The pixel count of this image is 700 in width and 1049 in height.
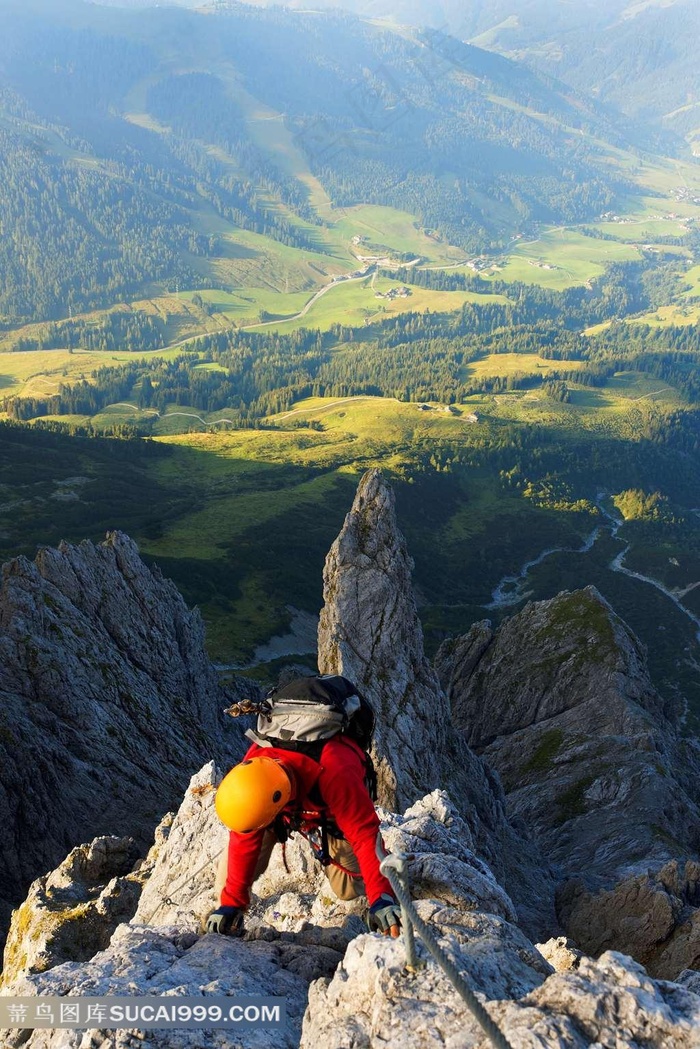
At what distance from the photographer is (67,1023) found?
1314cm

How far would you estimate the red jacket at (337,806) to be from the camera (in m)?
15.9

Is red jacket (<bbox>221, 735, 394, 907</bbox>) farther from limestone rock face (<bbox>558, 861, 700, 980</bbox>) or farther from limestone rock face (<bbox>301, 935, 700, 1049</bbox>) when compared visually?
limestone rock face (<bbox>558, 861, 700, 980</bbox>)

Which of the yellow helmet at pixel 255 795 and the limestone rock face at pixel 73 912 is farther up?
the yellow helmet at pixel 255 795

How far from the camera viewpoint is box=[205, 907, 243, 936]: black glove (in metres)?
16.6

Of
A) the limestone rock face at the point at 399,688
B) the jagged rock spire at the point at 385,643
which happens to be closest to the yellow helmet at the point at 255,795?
the limestone rock face at the point at 399,688

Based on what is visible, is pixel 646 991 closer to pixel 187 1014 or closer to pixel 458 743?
pixel 187 1014

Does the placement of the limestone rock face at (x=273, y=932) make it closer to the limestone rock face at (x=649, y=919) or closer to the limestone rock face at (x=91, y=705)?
the limestone rock face at (x=91, y=705)

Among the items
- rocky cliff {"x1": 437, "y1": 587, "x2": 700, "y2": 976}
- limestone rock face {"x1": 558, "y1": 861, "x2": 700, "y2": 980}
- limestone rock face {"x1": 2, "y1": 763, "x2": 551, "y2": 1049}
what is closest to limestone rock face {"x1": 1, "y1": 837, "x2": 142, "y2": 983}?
limestone rock face {"x1": 2, "y1": 763, "x2": 551, "y2": 1049}

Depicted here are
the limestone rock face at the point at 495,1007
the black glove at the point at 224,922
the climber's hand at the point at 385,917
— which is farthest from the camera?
the black glove at the point at 224,922

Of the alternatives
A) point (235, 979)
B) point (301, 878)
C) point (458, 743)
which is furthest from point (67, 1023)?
point (458, 743)

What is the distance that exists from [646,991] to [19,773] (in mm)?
36171

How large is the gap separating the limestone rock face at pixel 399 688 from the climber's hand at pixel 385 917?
30.3 m

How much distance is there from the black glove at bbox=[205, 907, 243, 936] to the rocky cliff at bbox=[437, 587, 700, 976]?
2693 centimetres

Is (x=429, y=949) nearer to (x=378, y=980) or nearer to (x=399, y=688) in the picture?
(x=378, y=980)
